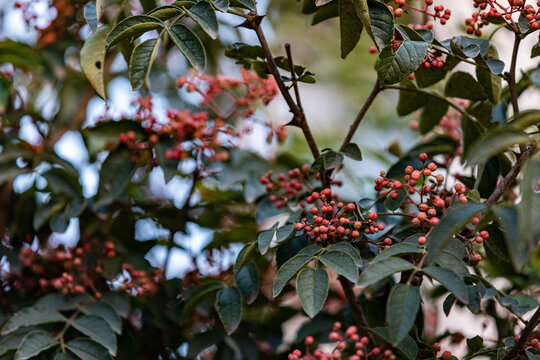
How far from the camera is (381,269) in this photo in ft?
2.02

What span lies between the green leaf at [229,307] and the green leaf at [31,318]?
23cm

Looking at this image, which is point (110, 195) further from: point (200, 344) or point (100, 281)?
point (200, 344)

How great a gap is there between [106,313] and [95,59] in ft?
1.23

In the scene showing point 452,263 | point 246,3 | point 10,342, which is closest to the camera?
point 452,263

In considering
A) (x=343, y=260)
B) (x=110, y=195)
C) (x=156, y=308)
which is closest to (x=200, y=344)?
(x=156, y=308)

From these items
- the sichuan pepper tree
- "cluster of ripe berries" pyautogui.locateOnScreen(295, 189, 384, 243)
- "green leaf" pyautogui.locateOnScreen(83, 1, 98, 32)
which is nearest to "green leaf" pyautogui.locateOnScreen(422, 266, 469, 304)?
the sichuan pepper tree

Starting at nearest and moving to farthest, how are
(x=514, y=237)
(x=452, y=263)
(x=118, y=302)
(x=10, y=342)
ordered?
(x=514, y=237), (x=452, y=263), (x=10, y=342), (x=118, y=302)

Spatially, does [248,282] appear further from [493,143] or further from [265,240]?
[493,143]

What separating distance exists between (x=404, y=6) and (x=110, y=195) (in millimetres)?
559

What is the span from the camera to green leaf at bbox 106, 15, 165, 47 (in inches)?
27.5

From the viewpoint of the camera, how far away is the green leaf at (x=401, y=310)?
57cm

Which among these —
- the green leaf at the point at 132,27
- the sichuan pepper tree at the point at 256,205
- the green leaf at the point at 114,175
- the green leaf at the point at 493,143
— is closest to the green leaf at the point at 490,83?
the sichuan pepper tree at the point at 256,205

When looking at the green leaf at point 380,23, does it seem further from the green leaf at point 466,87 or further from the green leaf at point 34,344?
the green leaf at point 34,344

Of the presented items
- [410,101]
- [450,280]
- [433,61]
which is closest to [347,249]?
[450,280]
